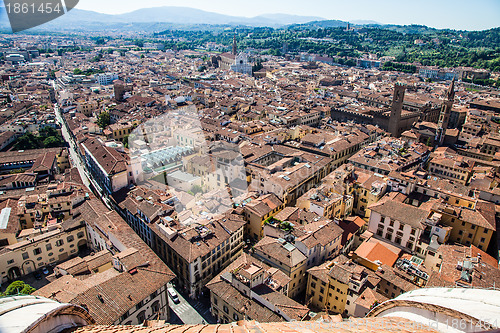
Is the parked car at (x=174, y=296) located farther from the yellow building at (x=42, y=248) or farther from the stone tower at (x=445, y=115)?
the stone tower at (x=445, y=115)

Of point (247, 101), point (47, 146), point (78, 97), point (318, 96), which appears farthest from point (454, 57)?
point (47, 146)

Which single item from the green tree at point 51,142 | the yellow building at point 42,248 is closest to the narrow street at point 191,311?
the yellow building at point 42,248

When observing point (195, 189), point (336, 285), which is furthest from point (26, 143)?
point (336, 285)

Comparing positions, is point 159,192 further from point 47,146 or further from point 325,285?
point 47,146

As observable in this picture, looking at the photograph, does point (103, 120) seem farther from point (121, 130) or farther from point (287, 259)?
point (287, 259)

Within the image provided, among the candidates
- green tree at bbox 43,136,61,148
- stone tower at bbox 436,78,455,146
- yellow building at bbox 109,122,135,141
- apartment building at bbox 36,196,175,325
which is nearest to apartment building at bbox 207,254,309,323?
apartment building at bbox 36,196,175,325

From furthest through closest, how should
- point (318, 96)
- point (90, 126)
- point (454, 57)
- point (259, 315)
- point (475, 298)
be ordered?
point (454, 57) < point (318, 96) < point (90, 126) < point (259, 315) < point (475, 298)

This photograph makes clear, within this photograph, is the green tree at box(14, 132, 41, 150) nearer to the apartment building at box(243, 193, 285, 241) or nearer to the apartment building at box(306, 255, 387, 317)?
the apartment building at box(243, 193, 285, 241)
